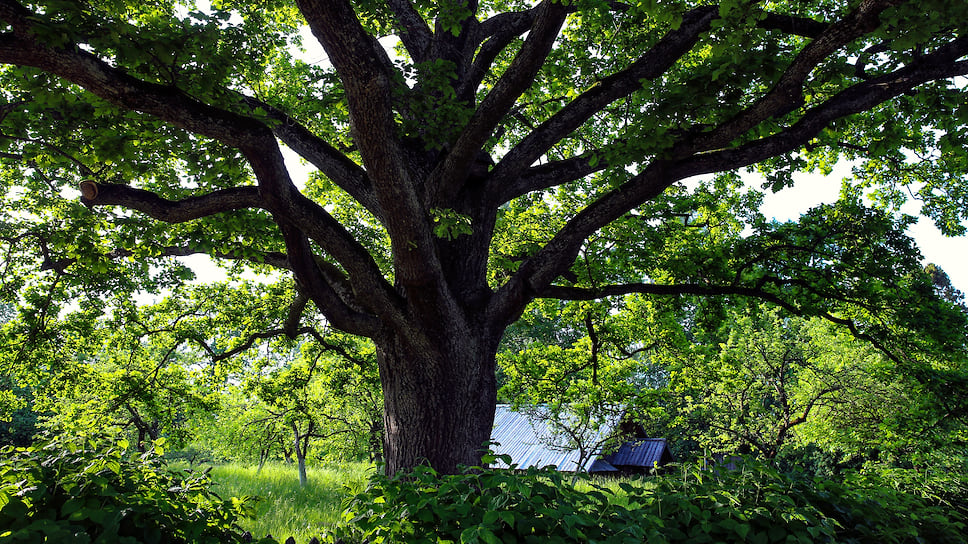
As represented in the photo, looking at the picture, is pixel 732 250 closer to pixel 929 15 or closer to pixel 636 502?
pixel 929 15

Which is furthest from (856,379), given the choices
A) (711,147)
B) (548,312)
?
(711,147)

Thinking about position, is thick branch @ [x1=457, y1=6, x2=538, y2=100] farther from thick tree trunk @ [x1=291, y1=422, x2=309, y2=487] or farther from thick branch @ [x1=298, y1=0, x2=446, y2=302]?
thick tree trunk @ [x1=291, y1=422, x2=309, y2=487]

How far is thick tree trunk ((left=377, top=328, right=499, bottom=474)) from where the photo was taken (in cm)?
516

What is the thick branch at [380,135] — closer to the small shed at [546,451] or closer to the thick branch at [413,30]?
the thick branch at [413,30]

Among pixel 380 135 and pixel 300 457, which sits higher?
pixel 380 135

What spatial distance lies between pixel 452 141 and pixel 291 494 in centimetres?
1046

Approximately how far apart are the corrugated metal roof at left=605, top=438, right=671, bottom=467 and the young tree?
20.3 meters

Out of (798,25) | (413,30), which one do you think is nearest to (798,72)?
(798,25)

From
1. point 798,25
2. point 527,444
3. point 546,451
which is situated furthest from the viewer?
point 546,451

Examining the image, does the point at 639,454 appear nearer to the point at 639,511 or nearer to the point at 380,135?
the point at 639,511

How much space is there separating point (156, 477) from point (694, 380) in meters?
14.8

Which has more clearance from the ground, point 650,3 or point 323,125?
point 323,125

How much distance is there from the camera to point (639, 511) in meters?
2.70

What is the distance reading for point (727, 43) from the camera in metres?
3.53
